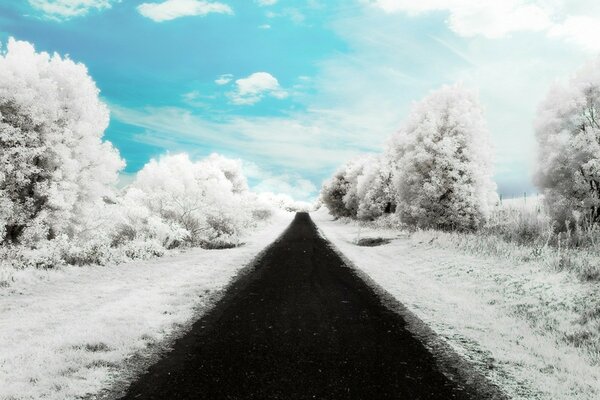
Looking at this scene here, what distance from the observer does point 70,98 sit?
52.0ft

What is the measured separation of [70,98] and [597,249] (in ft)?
57.8

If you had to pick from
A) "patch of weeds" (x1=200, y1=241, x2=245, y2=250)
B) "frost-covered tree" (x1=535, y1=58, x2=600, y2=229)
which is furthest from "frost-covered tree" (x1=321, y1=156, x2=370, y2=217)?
"patch of weeds" (x1=200, y1=241, x2=245, y2=250)

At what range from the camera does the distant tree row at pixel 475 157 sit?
22.2 m

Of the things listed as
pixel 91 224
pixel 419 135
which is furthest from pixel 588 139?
pixel 91 224

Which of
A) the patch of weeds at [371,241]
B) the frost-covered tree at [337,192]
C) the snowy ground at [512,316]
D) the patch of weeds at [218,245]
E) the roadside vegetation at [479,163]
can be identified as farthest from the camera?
the frost-covered tree at [337,192]

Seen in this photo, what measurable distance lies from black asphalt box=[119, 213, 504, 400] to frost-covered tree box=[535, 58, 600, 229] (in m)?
17.8

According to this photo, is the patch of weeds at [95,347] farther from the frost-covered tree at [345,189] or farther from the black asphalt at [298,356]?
the frost-covered tree at [345,189]

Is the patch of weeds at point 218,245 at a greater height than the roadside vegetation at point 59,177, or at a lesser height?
lesser

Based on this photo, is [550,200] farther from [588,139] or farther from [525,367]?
[525,367]

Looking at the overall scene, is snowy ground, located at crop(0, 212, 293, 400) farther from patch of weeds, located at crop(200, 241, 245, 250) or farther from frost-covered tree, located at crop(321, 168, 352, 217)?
frost-covered tree, located at crop(321, 168, 352, 217)

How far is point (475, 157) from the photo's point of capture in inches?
979

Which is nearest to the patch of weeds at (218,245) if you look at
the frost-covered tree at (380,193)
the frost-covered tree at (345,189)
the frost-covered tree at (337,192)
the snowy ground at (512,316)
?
the snowy ground at (512,316)

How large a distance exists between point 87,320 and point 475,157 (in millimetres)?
22888

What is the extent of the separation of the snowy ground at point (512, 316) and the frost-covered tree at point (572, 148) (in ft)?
37.0
